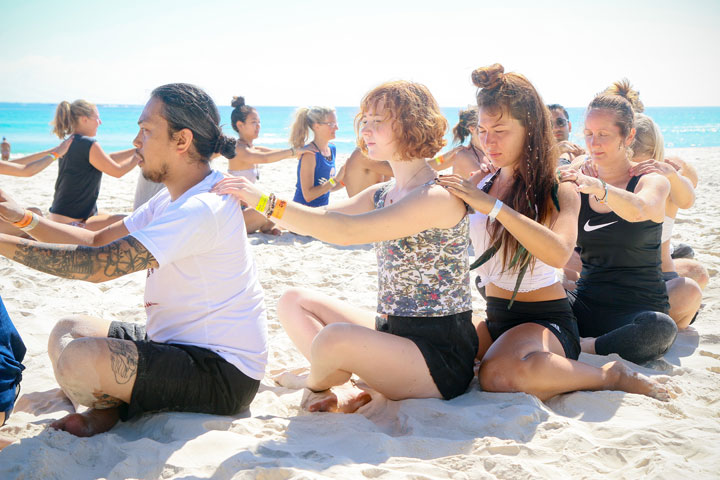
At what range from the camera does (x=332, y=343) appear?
2697 millimetres

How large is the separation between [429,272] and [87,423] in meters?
1.67

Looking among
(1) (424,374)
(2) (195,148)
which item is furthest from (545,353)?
(2) (195,148)

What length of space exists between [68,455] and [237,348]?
31.1 inches

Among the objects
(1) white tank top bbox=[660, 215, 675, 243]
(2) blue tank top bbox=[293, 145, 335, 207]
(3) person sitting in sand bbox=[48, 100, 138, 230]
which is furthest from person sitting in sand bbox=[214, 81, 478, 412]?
(2) blue tank top bbox=[293, 145, 335, 207]

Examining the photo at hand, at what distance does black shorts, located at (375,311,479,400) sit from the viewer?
2.80 m

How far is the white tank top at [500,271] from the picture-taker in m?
3.21

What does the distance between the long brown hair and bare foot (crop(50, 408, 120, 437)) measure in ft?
6.88

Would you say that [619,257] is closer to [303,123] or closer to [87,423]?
[87,423]

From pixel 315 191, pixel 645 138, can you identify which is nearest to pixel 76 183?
pixel 315 191

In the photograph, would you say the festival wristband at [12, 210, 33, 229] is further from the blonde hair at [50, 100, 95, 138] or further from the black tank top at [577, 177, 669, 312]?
the blonde hair at [50, 100, 95, 138]

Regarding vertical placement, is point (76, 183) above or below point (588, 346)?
above

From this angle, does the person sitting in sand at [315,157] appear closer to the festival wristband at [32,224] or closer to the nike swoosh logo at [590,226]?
the nike swoosh logo at [590,226]

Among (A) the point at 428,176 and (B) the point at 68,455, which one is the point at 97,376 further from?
(A) the point at 428,176

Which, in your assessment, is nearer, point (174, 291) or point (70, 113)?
point (174, 291)
